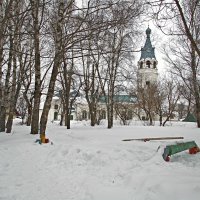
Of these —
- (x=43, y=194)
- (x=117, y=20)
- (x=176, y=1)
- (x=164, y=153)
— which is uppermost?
(x=176, y=1)

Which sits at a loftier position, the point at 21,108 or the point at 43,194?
the point at 21,108

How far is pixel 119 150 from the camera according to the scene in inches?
277

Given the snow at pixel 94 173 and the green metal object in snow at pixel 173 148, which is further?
the green metal object in snow at pixel 173 148

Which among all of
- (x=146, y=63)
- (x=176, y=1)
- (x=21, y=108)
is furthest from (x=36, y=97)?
(x=146, y=63)

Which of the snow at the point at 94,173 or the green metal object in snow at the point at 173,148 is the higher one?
the green metal object in snow at the point at 173,148

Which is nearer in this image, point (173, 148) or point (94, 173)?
point (94, 173)

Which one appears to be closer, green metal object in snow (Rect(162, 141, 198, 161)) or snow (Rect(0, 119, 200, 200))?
snow (Rect(0, 119, 200, 200))

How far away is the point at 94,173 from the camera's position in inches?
220

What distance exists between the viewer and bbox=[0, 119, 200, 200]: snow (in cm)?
435

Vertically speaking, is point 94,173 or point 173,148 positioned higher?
point 173,148

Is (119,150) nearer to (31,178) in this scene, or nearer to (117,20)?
(31,178)

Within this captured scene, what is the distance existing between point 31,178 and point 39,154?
1725 mm

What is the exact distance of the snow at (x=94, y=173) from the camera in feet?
14.3

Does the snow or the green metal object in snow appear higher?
the green metal object in snow
